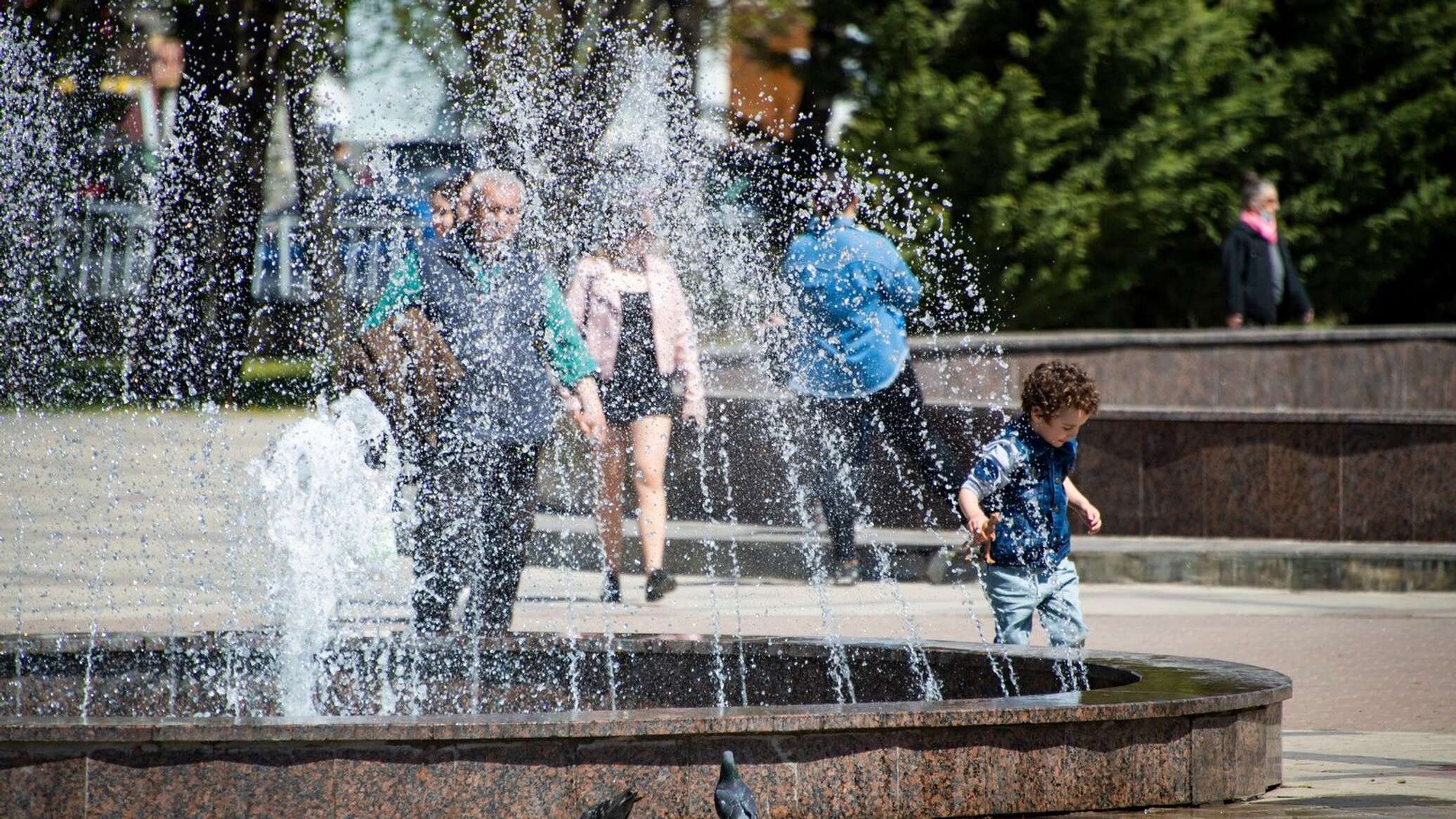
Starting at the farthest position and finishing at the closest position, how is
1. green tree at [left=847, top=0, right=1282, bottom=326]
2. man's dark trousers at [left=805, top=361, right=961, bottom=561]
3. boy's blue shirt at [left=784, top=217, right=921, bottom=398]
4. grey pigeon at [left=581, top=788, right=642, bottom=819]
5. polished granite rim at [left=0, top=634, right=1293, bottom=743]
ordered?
green tree at [left=847, top=0, right=1282, bottom=326]
man's dark trousers at [left=805, top=361, right=961, bottom=561]
boy's blue shirt at [left=784, top=217, right=921, bottom=398]
polished granite rim at [left=0, top=634, right=1293, bottom=743]
grey pigeon at [left=581, top=788, right=642, bottom=819]

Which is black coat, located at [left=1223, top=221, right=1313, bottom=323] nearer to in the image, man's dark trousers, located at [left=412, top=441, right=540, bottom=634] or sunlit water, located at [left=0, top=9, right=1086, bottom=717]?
sunlit water, located at [left=0, top=9, right=1086, bottom=717]

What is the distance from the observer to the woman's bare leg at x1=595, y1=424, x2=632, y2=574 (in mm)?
9477

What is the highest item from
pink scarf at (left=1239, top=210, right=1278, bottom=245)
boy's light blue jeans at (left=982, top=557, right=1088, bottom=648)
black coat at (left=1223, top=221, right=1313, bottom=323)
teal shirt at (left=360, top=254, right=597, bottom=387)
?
pink scarf at (left=1239, top=210, right=1278, bottom=245)

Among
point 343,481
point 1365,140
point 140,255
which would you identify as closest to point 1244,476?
point 343,481

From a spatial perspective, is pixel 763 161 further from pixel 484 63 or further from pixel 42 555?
pixel 42 555

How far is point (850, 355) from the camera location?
10.3 metres

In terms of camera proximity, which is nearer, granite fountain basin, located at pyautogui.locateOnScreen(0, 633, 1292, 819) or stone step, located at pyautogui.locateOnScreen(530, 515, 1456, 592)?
granite fountain basin, located at pyautogui.locateOnScreen(0, 633, 1292, 819)

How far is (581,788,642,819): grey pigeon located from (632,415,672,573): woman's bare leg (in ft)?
17.0

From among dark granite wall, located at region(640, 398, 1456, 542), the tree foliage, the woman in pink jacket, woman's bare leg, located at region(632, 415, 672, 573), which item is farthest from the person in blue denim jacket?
the tree foliage

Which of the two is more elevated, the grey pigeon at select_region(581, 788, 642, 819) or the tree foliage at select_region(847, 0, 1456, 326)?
the tree foliage at select_region(847, 0, 1456, 326)

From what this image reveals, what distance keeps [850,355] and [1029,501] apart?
4006 mm

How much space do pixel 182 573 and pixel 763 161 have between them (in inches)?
423

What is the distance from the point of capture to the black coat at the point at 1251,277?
18.3m

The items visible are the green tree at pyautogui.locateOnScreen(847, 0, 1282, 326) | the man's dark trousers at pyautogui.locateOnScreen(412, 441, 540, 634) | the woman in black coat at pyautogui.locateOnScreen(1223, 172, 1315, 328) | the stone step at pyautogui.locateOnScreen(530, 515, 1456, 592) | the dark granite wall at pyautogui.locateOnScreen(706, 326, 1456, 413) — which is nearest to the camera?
the man's dark trousers at pyautogui.locateOnScreen(412, 441, 540, 634)
